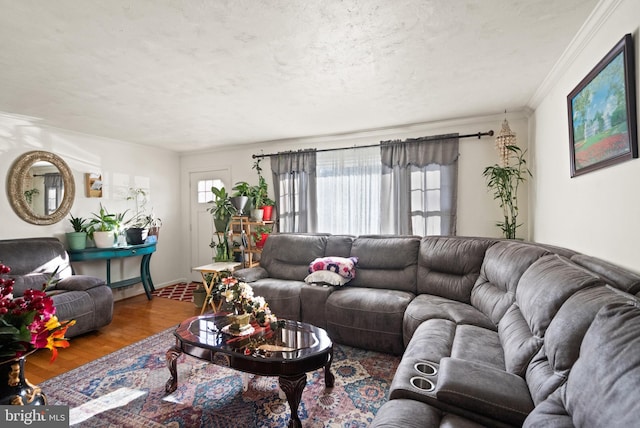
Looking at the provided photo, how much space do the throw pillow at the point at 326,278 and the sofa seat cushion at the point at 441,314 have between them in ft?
2.55

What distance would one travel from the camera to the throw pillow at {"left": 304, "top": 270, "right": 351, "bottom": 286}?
3221 mm

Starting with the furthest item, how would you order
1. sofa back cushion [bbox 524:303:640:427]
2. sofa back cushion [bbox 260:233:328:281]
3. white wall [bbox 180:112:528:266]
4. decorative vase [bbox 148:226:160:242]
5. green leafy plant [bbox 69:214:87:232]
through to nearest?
decorative vase [bbox 148:226:160:242]
green leafy plant [bbox 69:214:87:232]
sofa back cushion [bbox 260:233:328:281]
white wall [bbox 180:112:528:266]
sofa back cushion [bbox 524:303:640:427]

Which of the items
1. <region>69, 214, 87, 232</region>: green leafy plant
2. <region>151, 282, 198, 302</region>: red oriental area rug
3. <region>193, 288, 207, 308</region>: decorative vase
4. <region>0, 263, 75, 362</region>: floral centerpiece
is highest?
<region>69, 214, 87, 232</region>: green leafy plant

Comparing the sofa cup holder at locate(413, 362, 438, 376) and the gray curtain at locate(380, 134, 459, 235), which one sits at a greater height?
the gray curtain at locate(380, 134, 459, 235)

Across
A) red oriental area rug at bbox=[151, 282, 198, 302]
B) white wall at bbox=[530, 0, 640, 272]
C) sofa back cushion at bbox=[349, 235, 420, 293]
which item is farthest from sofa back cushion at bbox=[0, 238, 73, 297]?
white wall at bbox=[530, 0, 640, 272]

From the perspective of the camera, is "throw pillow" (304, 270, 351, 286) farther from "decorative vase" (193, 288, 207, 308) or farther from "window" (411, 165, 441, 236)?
"decorative vase" (193, 288, 207, 308)

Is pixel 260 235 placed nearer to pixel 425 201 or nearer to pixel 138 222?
pixel 138 222

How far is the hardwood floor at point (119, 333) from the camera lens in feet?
8.50

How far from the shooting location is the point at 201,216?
219 inches

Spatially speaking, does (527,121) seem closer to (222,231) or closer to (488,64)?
(488,64)

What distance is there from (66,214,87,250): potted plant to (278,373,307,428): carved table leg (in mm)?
3650

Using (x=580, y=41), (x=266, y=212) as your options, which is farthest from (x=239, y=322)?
(x=580, y=41)

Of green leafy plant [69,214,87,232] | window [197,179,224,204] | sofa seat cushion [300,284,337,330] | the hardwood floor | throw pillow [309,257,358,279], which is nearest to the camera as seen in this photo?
the hardwood floor

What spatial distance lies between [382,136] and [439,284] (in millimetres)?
2133
